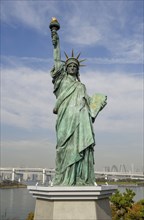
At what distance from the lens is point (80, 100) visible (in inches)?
277

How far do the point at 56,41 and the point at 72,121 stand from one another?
2.21m

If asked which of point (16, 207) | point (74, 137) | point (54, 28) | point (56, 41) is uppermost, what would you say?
point (54, 28)

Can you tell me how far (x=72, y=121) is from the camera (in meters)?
6.77

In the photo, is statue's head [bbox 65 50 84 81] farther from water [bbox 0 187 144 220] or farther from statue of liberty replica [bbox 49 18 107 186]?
water [bbox 0 187 144 220]

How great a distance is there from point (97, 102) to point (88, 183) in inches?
80.1

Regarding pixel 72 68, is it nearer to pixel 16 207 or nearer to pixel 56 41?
pixel 56 41

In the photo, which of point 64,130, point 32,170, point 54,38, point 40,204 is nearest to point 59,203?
point 40,204

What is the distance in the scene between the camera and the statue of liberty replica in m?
6.47

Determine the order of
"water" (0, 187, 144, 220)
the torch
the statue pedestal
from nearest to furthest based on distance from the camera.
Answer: the statue pedestal
the torch
"water" (0, 187, 144, 220)

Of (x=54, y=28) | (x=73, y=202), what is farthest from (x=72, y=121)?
(x=54, y=28)

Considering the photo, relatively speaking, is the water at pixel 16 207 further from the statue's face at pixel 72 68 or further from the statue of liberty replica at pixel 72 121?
the statue's face at pixel 72 68

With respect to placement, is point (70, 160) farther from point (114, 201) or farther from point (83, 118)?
point (114, 201)

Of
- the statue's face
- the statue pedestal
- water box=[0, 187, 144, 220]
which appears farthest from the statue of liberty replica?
water box=[0, 187, 144, 220]

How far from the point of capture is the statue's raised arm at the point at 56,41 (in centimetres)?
738
